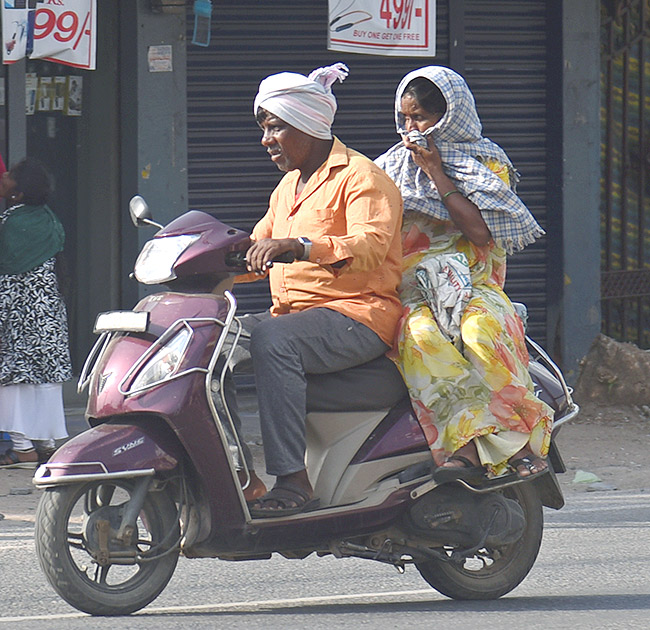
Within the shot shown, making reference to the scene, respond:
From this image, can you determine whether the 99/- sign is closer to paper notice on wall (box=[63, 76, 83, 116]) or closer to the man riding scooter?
paper notice on wall (box=[63, 76, 83, 116])

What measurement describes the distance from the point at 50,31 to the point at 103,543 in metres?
4.89

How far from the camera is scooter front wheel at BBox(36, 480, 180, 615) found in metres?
4.57

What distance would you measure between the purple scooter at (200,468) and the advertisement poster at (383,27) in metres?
4.95

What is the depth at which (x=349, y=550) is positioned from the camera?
4934mm

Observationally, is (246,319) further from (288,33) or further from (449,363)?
(288,33)

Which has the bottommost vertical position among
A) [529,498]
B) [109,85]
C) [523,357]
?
[529,498]

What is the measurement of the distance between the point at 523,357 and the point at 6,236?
4.14 meters

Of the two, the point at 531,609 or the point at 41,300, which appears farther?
the point at 41,300

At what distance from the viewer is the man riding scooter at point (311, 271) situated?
4.73 meters

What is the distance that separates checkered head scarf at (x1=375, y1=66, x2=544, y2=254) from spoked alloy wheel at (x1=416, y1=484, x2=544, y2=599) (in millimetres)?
938

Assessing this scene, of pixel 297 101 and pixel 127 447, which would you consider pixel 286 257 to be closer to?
pixel 297 101

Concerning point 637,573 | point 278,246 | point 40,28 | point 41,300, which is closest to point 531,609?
point 637,573

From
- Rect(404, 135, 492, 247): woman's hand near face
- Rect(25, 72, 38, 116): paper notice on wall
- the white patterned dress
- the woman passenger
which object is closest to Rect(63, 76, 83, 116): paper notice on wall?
Rect(25, 72, 38, 116): paper notice on wall

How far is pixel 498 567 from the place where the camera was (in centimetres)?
524
